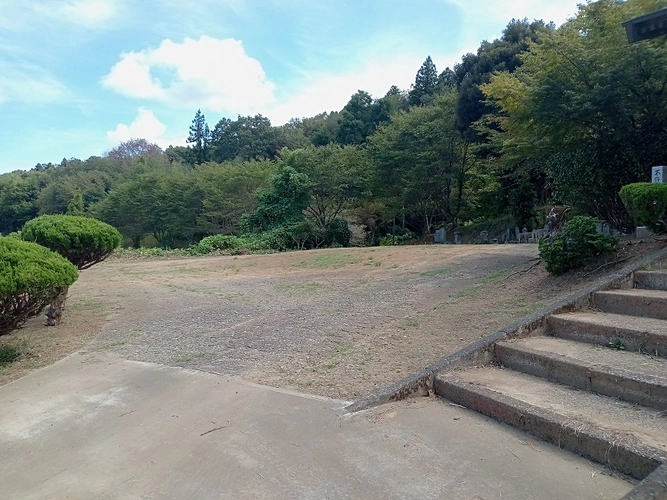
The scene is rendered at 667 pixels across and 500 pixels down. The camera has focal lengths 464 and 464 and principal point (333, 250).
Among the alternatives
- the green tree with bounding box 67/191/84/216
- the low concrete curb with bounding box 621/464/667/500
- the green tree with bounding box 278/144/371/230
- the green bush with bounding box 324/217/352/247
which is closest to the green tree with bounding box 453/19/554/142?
the green tree with bounding box 278/144/371/230

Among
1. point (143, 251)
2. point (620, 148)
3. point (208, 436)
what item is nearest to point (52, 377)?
point (208, 436)

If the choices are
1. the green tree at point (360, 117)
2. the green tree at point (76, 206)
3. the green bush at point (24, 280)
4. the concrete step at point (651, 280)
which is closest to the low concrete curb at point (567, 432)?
the concrete step at point (651, 280)

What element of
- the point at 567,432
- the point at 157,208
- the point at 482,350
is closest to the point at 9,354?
the point at 482,350

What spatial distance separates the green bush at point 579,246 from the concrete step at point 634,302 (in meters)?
1.39

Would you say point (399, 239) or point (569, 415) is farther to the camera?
point (399, 239)

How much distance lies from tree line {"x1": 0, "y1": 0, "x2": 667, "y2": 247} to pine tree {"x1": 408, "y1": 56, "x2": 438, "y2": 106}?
0.11 m

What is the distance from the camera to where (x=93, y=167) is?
5569cm

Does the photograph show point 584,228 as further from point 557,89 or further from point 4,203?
point 4,203

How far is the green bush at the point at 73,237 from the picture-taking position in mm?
6758

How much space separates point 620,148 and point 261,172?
21.2 metres

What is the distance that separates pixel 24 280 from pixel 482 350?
13.5 ft

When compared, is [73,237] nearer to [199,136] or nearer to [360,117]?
[360,117]

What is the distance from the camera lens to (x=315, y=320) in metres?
5.61

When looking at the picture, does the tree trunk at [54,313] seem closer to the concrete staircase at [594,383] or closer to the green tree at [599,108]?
the concrete staircase at [594,383]
